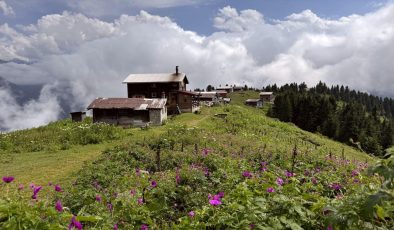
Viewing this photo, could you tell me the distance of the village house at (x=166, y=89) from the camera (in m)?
52.6

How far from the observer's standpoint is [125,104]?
137 feet

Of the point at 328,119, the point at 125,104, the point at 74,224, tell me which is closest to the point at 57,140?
the point at 125,104

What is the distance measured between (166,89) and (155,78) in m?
2.63

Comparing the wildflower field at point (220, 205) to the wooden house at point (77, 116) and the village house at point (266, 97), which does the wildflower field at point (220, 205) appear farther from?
the village house at point (266, 97)

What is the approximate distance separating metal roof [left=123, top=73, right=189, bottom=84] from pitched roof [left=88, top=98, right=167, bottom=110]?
12.6 m

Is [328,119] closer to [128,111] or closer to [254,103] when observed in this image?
[254,103]

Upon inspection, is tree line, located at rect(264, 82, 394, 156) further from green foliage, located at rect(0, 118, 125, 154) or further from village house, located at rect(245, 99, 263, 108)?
green foliage, located at rect(0, 118, 125, 154)

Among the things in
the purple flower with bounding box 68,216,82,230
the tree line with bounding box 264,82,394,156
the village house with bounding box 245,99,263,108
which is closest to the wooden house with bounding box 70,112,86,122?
the purple flower with bounding box 68,216,82,230

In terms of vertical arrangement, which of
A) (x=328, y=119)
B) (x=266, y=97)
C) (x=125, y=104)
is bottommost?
(x=328, y=119)

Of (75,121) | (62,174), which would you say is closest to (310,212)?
(62,174)

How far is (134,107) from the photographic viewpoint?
41031mm

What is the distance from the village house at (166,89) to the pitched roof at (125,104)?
9.59 metres

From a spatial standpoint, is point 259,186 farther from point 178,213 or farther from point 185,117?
point 185,117

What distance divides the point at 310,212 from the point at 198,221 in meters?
1.59
